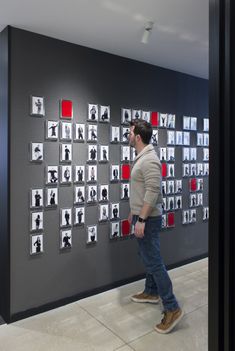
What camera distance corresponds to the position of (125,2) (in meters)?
1.97

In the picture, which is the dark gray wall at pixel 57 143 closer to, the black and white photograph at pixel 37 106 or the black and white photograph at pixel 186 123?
the black and white photograph at pixel 37 106

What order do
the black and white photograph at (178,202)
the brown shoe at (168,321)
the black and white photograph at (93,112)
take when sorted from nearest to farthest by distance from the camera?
the brown shoe at (168,321), the black and white photograph at (93,112), the black and white photograph at (178,202)

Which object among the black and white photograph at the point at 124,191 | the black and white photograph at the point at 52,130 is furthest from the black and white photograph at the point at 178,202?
the black and white photograph at the point at 52,130

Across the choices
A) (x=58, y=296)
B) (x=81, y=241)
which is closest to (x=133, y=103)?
(x=81, y=241)

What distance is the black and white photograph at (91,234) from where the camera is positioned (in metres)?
2.76

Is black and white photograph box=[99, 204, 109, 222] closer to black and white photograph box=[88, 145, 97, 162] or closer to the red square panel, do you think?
black and white photograph box=[88, 145, 97, 162]

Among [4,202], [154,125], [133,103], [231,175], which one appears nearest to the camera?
[231,175]

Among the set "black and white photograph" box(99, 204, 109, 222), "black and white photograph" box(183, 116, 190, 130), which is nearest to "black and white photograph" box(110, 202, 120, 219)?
"black and white photograph" box(99, 204, 109, 222)

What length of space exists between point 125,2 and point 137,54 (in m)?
0.95

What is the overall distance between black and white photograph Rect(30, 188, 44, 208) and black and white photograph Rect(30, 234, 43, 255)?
0.83ft

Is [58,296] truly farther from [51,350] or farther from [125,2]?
[125,2]

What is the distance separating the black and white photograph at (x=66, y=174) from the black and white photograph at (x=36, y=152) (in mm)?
219

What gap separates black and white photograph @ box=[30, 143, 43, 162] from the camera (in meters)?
2.41

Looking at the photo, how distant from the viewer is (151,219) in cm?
228
